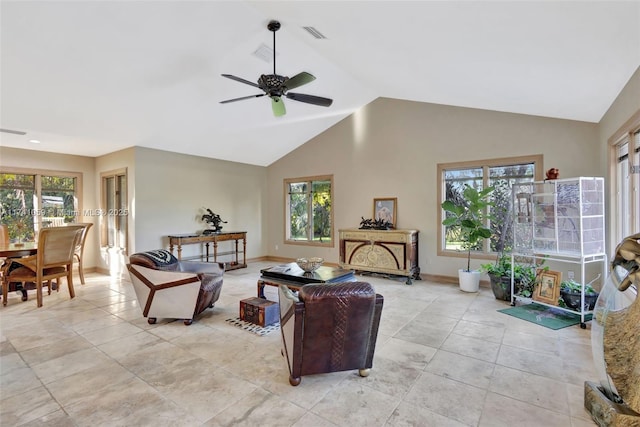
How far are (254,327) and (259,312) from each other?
6.8 inches

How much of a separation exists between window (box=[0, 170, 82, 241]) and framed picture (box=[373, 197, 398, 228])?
6476mm

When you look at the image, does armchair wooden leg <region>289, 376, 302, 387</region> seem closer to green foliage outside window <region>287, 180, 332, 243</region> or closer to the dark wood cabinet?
the dark wood cabinet

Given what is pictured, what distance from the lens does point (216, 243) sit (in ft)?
22.5

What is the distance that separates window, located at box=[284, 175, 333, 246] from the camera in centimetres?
748

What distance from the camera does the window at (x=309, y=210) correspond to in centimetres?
748

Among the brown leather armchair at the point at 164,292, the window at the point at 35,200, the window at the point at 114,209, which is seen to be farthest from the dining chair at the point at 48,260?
the brown leather armchair at the point at 164,292

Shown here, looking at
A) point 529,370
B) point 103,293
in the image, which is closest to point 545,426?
point 529,370

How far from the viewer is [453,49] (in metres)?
3.10

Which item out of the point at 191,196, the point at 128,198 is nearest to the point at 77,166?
the point at 128,198

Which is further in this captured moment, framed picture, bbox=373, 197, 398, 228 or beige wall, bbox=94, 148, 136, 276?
framed picture, bbox=373, 197, 398, 228

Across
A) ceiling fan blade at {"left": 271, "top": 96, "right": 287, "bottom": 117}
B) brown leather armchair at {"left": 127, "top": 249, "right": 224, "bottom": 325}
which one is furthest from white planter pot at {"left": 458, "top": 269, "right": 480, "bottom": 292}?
brown leather armchair at {"left": 127, "top": 249, "right": 224, "bottom": 325}

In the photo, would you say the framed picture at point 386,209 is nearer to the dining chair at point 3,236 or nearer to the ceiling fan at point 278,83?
the ceiling fan at point 278,83

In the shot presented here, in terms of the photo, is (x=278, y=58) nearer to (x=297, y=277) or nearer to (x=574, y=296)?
(x=297, y=277)

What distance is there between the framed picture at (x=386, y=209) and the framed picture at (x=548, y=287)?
2.73m
